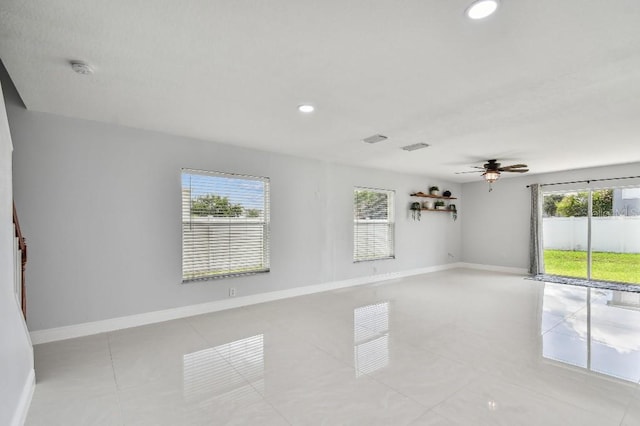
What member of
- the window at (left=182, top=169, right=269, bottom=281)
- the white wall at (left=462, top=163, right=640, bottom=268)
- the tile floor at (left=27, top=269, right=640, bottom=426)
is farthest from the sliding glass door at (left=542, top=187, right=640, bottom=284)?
the window at (left=182, top=169, right=269, bottom=281)

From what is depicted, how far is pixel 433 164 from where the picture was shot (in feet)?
20.2

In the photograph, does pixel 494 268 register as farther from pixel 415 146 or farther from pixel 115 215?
pixel 115 215

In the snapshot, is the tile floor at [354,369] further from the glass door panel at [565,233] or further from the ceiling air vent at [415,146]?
the glass door panel at [565,233]

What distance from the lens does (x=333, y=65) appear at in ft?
7.54

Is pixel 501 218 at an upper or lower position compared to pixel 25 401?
upper

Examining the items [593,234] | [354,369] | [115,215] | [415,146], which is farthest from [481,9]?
[593,234]

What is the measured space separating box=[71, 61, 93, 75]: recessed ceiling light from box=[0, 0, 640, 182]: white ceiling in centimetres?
7

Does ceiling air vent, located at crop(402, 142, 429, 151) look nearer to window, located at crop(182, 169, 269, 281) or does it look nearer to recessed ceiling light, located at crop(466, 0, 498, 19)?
window, located at crop(182, 169, 269, 281)

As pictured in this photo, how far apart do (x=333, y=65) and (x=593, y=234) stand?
7656 millimetres

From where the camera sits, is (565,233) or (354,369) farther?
(565,233)

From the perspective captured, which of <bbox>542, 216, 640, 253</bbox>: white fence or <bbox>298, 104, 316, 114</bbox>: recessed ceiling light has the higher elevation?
<bbox>298, 104, 316, 114</bbox>: recessed ceiling light

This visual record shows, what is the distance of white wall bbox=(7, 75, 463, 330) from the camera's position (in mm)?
3244

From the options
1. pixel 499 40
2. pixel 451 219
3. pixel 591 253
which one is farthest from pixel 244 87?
pixel 591 253

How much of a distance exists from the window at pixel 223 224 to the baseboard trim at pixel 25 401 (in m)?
1.91
